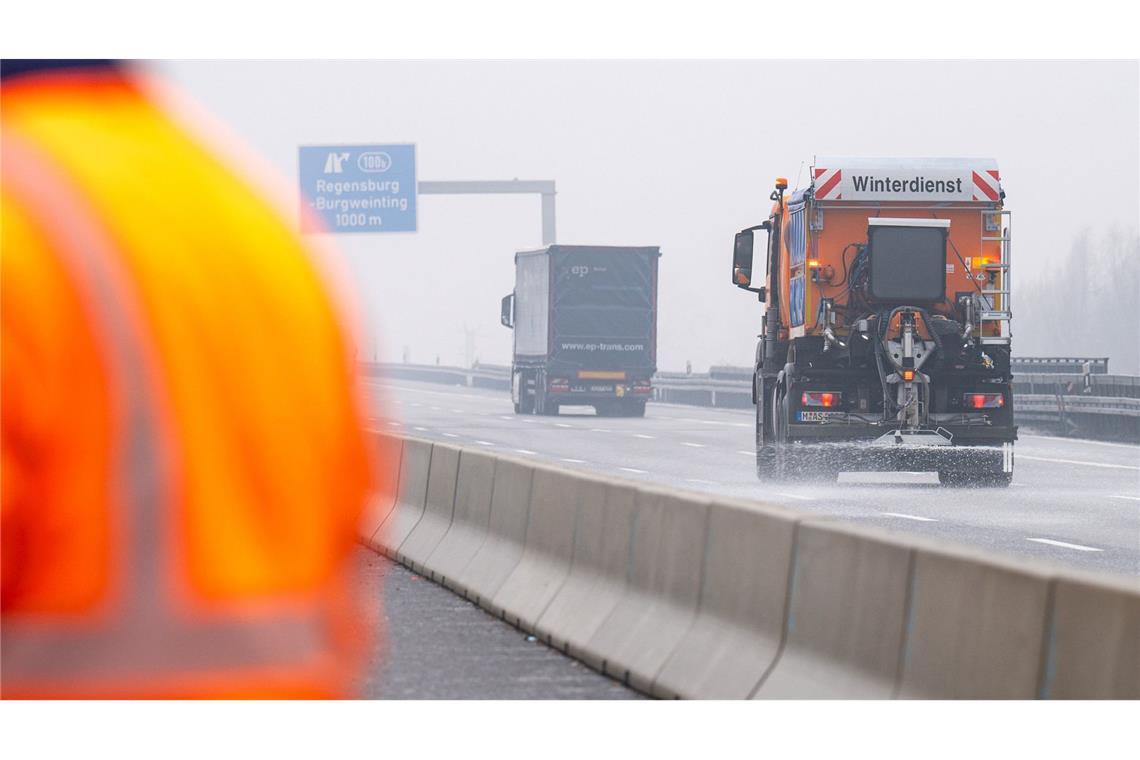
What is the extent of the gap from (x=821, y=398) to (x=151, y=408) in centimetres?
1975

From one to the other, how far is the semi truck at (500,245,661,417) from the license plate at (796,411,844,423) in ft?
72.3

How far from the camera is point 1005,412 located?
21625 millimetres

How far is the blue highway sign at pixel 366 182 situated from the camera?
5622 centimetres

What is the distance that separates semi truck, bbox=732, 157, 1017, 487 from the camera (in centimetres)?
2139

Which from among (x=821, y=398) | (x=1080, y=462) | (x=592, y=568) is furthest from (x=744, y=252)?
(x=592, y=568)

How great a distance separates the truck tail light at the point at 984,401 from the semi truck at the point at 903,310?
0.04 feet

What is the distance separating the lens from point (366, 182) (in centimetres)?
5669

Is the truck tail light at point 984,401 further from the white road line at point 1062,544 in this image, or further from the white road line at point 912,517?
the white road line at point 1062,544

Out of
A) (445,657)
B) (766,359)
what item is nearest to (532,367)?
(766,359)

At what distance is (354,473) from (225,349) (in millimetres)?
209

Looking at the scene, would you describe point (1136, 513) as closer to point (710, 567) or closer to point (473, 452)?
point (473, 452)

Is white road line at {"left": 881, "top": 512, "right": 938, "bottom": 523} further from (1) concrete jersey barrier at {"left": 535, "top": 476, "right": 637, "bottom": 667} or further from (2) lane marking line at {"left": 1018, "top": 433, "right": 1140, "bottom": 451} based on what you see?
(2) lane marking line at {"left": 1018, "top": 433, "right": 1140, "bottom": 451}

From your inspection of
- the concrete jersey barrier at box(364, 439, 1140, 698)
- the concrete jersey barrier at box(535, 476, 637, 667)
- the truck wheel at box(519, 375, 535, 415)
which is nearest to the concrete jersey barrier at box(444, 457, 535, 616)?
the concrete jersey barrier at box(364, 439, 1140, 698)

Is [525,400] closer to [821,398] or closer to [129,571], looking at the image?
[821,398]
